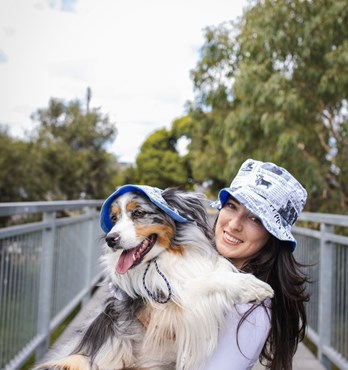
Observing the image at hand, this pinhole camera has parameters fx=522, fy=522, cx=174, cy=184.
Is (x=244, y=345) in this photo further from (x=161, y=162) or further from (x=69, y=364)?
(x=161, y=162)

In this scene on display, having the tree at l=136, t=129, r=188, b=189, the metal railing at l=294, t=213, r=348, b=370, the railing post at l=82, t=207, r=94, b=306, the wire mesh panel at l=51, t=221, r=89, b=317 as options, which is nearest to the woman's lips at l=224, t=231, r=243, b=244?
the metal railing at l=294, t=213, r=348, b=370

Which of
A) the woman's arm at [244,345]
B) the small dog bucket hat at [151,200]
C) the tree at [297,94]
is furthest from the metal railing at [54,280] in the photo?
the tree at [297,94]

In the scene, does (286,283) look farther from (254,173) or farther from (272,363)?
(254,173)

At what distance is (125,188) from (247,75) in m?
8.16

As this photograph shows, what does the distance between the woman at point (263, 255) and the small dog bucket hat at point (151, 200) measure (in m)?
0.20

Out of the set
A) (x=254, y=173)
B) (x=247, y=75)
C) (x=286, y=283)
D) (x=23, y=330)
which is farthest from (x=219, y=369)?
(x=247, y=75)

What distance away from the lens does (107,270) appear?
232cm

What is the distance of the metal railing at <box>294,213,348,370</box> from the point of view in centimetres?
409

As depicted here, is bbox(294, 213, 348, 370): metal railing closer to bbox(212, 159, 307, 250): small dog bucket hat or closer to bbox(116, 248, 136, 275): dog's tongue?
bbox(212, 159, 307, 250): small dog bucket hat

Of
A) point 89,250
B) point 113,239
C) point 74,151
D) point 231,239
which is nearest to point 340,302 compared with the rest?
point 231,239

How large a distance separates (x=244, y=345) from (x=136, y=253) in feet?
2.07

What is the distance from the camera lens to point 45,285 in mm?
4215

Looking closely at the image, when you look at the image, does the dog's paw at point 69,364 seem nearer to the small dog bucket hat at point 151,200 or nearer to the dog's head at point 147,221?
the dog's head at point 147,221

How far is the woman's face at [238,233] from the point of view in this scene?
6.82ft
